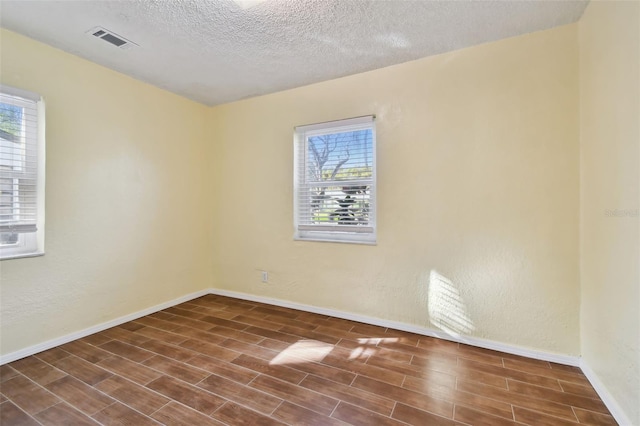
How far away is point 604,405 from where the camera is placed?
167 centimetres

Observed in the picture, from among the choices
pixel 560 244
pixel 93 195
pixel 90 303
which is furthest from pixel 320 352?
pixel 93 195

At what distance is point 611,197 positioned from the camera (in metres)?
1.65

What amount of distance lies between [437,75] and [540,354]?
2.40 metres

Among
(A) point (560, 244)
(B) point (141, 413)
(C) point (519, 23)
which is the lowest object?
(B) point (141, 413)

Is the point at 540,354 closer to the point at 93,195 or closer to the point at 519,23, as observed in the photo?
the point at 519,23

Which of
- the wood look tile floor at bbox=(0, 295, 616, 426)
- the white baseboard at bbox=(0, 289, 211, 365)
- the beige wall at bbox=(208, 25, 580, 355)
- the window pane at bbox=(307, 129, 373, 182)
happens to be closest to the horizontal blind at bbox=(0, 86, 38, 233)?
the white baseboard at bbox=(0, 289, 211, 365)

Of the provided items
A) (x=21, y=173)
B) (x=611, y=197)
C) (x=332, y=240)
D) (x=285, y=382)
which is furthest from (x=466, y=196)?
(x=21, y=173)

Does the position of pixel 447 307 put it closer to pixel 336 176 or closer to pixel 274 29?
pixel 336 176

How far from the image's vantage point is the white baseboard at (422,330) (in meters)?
2.15

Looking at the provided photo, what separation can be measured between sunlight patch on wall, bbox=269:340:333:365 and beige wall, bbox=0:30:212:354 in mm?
1819

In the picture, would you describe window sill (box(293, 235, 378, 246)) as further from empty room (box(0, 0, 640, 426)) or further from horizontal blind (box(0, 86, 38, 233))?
horizontal blind (box(0, 86, 38, 233))

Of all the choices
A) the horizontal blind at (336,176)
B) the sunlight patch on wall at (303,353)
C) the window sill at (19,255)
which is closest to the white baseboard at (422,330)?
the sunlight patch on wall at (303,353)

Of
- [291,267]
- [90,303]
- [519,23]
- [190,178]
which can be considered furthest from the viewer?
[190,178]

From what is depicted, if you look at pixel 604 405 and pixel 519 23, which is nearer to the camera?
pixel 604 405
